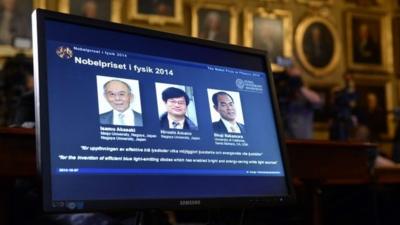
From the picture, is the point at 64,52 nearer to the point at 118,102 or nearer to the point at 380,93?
the point at 118,102

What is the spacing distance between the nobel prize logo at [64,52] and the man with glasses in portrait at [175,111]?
8.7 inches

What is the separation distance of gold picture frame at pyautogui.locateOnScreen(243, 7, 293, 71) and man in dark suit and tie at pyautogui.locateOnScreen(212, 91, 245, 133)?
5715 millimetres

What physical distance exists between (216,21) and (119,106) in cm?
593

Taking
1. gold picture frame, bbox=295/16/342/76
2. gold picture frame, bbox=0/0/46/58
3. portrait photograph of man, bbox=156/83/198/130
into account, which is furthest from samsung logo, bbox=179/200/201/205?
gold picture frame, bbox=295/16/342/76

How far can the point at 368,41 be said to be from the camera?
25.6ft

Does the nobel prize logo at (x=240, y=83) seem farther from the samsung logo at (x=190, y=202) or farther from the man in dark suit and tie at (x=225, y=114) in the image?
the samsung logo at (x=190, y=202)

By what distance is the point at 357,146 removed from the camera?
2865mm

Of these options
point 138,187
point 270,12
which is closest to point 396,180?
point 138,187

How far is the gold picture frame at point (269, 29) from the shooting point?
7.11 m

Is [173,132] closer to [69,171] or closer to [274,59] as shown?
[69,171]

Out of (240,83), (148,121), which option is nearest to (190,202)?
(148,121)

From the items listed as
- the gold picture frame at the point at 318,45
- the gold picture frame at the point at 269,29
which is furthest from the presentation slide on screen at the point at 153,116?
the gold picture frame at the point at 318,45

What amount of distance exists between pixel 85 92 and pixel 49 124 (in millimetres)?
109

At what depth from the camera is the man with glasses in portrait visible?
4.11ft
